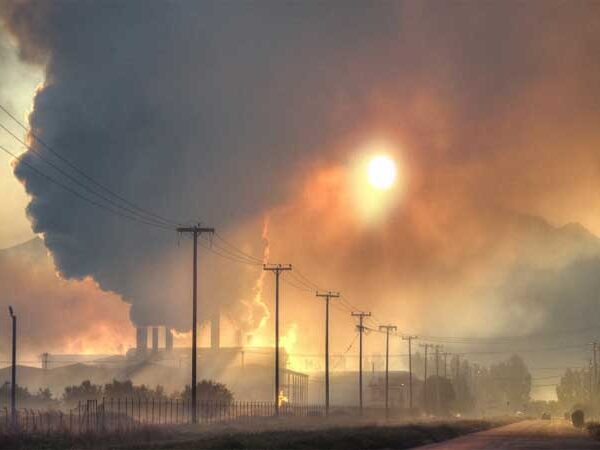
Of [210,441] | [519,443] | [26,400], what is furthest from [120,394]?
[519,443]

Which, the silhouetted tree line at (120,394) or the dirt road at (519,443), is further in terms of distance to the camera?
the silhouetted tree line at (120,394)

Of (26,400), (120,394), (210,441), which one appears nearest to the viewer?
(210,441)

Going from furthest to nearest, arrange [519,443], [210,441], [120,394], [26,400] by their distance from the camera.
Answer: [26,400]
[120,394]
[519,443]
[210,441]

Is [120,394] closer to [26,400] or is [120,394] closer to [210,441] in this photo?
[26,400]

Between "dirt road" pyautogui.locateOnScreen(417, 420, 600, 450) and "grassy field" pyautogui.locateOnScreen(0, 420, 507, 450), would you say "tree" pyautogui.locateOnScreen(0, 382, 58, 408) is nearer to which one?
"grassy field" pyautogui.locateOnScreen(0, 420, 507, 450)

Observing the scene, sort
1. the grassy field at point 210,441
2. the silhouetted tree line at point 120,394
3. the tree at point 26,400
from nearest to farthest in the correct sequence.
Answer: the grassy field at point 210,441 → the silhouetted tree line at point 120,394 → the tree at point 26,400

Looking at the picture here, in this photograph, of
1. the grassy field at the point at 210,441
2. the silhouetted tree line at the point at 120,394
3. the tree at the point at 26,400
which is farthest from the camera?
the tree at the point at 26,400

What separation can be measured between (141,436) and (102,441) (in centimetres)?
685

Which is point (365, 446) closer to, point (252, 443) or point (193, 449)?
point (252, 443)

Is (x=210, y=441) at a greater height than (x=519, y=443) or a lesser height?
greater

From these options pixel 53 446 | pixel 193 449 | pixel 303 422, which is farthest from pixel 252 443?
pixel 303 422

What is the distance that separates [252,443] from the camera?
204 feet

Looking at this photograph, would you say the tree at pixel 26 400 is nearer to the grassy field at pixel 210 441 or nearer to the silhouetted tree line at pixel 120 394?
the silhouetted tree line at pixel 120 394

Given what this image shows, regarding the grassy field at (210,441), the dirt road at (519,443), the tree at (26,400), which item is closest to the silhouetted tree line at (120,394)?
the tree at (26,400)
